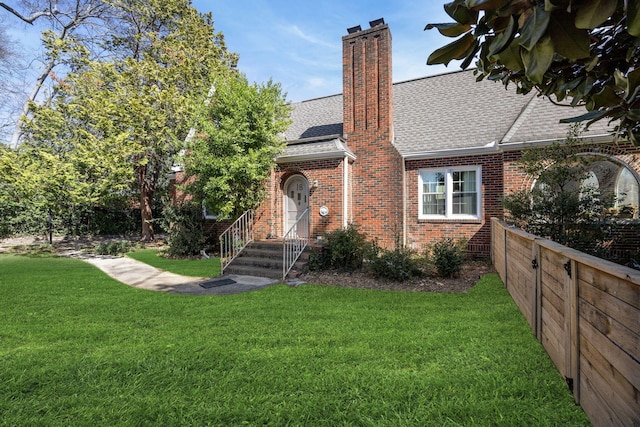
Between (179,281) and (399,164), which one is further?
(399,164)

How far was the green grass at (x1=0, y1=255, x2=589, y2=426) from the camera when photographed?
8.40 feet

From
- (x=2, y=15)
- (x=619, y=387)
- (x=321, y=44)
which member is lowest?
(x=619, y=387)

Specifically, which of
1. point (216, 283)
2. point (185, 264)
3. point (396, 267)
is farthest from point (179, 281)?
point (396, 267)

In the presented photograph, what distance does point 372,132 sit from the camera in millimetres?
11156

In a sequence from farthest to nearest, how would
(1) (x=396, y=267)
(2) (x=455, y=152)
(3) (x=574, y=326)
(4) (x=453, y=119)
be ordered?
(4) (x=453, y=119), (2) (x=455, y=152), (1) (x=396, y=267), (3) (x=574, y=326)

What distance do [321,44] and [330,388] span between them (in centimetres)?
1238

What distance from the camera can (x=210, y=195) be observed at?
9945 millimetres

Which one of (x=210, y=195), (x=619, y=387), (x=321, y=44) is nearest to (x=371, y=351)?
(x=619, y=387)

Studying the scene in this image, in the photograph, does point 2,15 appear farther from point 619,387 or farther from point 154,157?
point 619,387

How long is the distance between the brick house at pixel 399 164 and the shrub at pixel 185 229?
2.76 meters

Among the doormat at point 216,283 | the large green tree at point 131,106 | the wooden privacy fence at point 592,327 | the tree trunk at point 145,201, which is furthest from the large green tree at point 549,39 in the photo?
the tree trunk at point 145,201

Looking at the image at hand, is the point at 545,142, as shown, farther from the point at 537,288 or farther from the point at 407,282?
the point at 537,288

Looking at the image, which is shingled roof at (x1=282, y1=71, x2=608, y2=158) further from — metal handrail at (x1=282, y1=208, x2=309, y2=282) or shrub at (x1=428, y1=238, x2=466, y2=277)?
shrub at (x1=428, y1=238, x2=466, y2=277)

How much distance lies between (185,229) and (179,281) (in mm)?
4805
